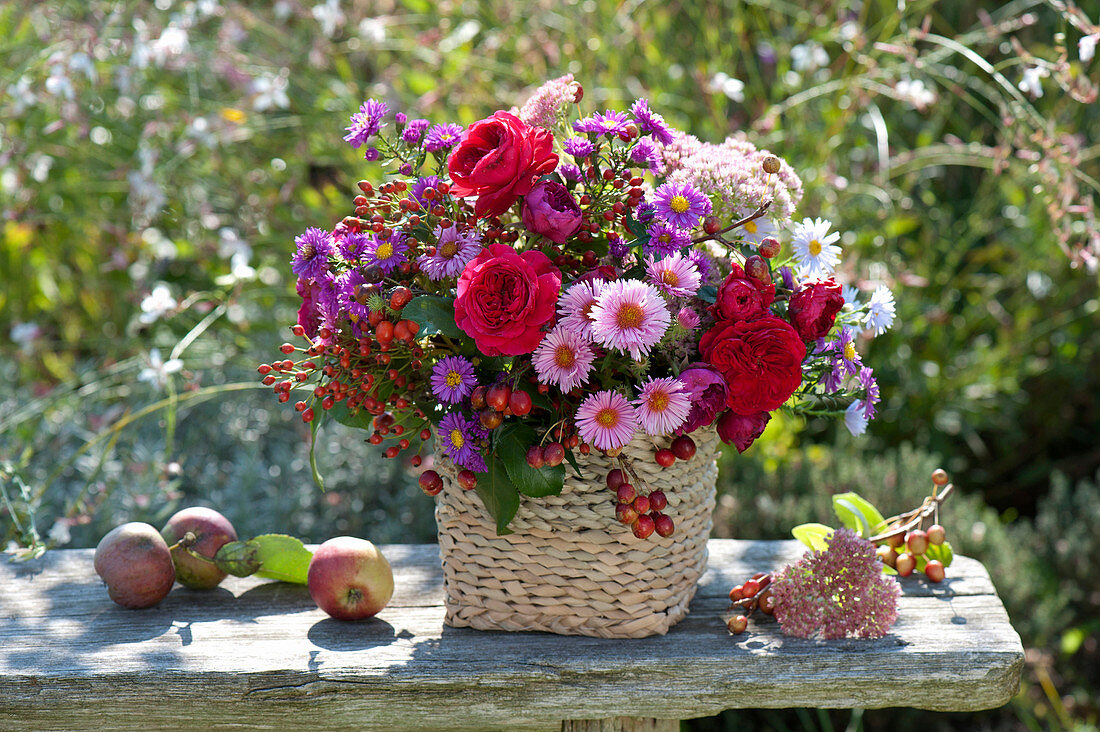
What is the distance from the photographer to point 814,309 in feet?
3.11

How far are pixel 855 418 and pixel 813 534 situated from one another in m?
0.27

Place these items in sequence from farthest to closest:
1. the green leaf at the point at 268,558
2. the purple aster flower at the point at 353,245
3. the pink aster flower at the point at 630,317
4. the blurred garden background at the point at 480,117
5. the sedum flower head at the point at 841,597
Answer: the blurred garden background at the point at 480,117, the green leaf at the point at 268,558, the sedum flower head at the point at 841,597, the purple aster flower at the point at 353,245, the pink aster flower at the point at 630,317

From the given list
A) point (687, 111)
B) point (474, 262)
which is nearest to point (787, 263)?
point (474, 262)

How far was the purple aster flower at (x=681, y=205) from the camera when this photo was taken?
0.93 m

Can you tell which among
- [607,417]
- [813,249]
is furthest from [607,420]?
[813,249]

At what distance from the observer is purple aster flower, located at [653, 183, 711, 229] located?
3.06 feet

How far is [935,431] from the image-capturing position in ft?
7.77

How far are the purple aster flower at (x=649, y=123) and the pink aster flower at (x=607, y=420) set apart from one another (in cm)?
31

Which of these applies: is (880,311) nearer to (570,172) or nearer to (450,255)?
(570,172)

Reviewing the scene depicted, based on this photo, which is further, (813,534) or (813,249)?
(813,534)

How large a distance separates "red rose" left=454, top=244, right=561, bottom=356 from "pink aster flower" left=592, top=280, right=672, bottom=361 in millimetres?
52

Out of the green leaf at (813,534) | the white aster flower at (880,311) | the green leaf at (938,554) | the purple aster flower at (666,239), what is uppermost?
the purple aster flower at (666,239)

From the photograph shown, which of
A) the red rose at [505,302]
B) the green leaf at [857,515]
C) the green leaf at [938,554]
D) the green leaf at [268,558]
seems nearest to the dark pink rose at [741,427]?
the red rose at [505,302]

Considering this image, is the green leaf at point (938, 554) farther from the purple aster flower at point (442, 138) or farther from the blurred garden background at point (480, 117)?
the purple aster flower at point (442, 138)
